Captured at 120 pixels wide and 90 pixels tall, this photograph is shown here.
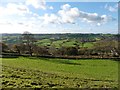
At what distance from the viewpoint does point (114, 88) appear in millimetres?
12422

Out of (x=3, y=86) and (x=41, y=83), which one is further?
(x=41, y=83)

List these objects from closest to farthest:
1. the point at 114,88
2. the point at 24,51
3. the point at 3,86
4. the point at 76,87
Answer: the point at 3,86 < the point at 76,87 < the point at 114,88 < the point at 24,51

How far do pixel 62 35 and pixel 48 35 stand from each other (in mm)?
3906

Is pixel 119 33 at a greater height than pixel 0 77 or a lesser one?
greater

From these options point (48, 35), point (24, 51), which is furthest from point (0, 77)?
point (48, 35)

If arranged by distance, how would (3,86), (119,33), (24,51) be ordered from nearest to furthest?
(3,86) < (24,51) < (119,33)

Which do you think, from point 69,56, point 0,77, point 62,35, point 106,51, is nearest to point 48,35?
point 62,35

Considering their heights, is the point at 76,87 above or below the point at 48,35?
below

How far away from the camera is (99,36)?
50031 millimetres

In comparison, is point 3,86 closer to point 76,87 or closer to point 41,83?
point 41,83

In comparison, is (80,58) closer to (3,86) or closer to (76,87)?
(76,87)

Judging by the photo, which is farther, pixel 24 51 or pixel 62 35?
pixel 62 35

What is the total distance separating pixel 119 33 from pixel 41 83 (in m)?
31.1

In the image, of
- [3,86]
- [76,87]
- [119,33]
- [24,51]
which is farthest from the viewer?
[119,33]
